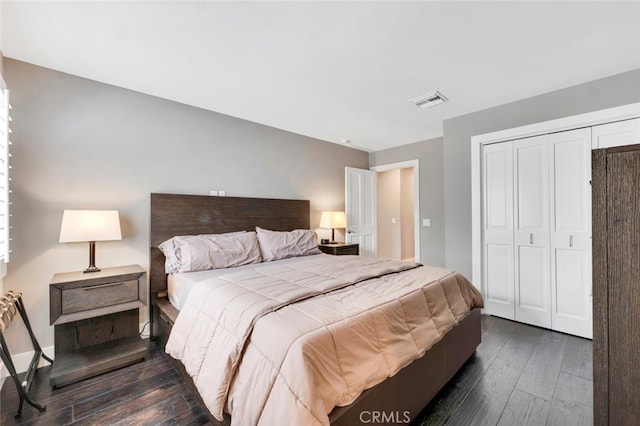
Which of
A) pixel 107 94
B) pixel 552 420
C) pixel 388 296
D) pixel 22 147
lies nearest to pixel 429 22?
pixel 388 296

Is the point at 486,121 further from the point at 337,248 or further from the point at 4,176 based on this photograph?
the point at 4,176

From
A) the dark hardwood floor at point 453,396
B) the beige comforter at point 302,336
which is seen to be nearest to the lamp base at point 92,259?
the dark hardwood floor at point 453,396

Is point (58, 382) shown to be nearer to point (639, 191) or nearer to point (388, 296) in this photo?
point (388, 296)

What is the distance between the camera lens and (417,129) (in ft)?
13.2

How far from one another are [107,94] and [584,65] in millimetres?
4372

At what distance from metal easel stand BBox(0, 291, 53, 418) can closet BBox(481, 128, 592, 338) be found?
14.0 feet

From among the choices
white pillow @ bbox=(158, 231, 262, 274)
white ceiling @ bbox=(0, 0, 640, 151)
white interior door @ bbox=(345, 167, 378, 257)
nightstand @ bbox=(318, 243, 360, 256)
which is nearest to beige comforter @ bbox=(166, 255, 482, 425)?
white pillow @ bbox=(158, 231, 262, 274)

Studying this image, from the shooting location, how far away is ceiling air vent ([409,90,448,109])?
2.84 m

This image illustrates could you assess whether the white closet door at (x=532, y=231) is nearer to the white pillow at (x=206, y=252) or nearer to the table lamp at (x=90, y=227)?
the white pillow at (x=206, y=252)

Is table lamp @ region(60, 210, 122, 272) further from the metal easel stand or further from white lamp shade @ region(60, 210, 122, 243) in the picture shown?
the metal easel stand

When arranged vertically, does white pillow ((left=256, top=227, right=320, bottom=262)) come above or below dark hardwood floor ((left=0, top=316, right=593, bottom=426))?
above

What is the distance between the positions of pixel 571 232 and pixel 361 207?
113 inches

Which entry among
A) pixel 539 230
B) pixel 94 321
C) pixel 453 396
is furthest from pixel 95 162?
pixel 539 230

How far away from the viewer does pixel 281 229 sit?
380 centimetres
